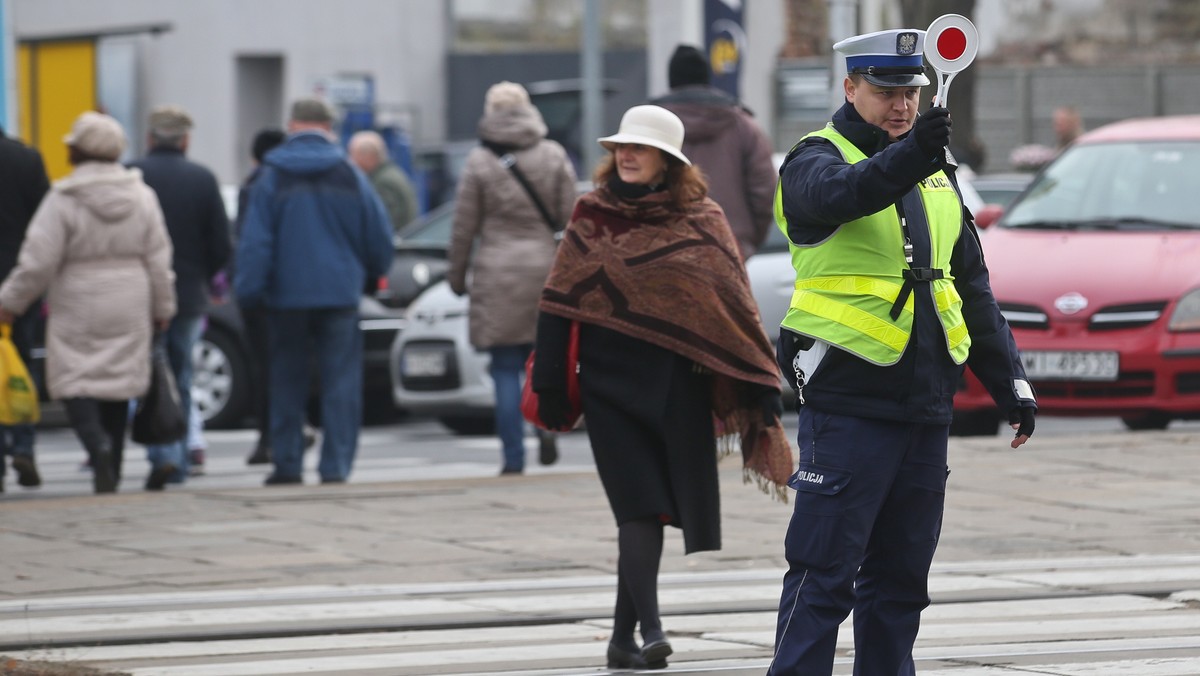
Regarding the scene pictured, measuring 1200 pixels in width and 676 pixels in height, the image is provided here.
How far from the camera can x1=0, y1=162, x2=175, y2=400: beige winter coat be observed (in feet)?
34.4

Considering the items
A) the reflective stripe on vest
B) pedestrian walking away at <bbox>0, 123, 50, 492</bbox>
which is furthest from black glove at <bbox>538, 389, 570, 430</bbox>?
pedestrian walking away at <bbox>0, 123, 50, 492</bbox>

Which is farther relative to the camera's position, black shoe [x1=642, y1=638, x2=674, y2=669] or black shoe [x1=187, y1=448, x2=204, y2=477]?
black shoe [x1=187, y1=448, x2=204, y2=477]

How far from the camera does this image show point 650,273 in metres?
6.68

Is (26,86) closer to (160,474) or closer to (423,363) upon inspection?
(423,363)

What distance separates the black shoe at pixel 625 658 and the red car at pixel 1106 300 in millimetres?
5518

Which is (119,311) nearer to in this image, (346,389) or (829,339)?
(346,389)

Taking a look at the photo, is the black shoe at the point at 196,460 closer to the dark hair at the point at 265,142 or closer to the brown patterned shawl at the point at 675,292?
the dark hair at the point at 265,142

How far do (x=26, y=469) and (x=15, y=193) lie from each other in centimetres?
137

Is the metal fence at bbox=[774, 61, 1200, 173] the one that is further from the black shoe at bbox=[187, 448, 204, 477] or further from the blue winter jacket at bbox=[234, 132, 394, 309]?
the blue winter jacket at bbox=[234, 132, 394, 309]

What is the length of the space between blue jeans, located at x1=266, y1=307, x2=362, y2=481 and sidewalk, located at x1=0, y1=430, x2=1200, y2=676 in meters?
0.32

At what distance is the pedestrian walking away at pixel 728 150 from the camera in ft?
34.4

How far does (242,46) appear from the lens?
115ft

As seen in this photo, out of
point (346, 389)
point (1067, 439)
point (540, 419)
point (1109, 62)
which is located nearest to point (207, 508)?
point (346, 389)

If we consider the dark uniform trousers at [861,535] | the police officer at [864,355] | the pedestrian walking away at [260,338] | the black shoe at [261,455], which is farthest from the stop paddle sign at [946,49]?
the black shoe at [261,455]
